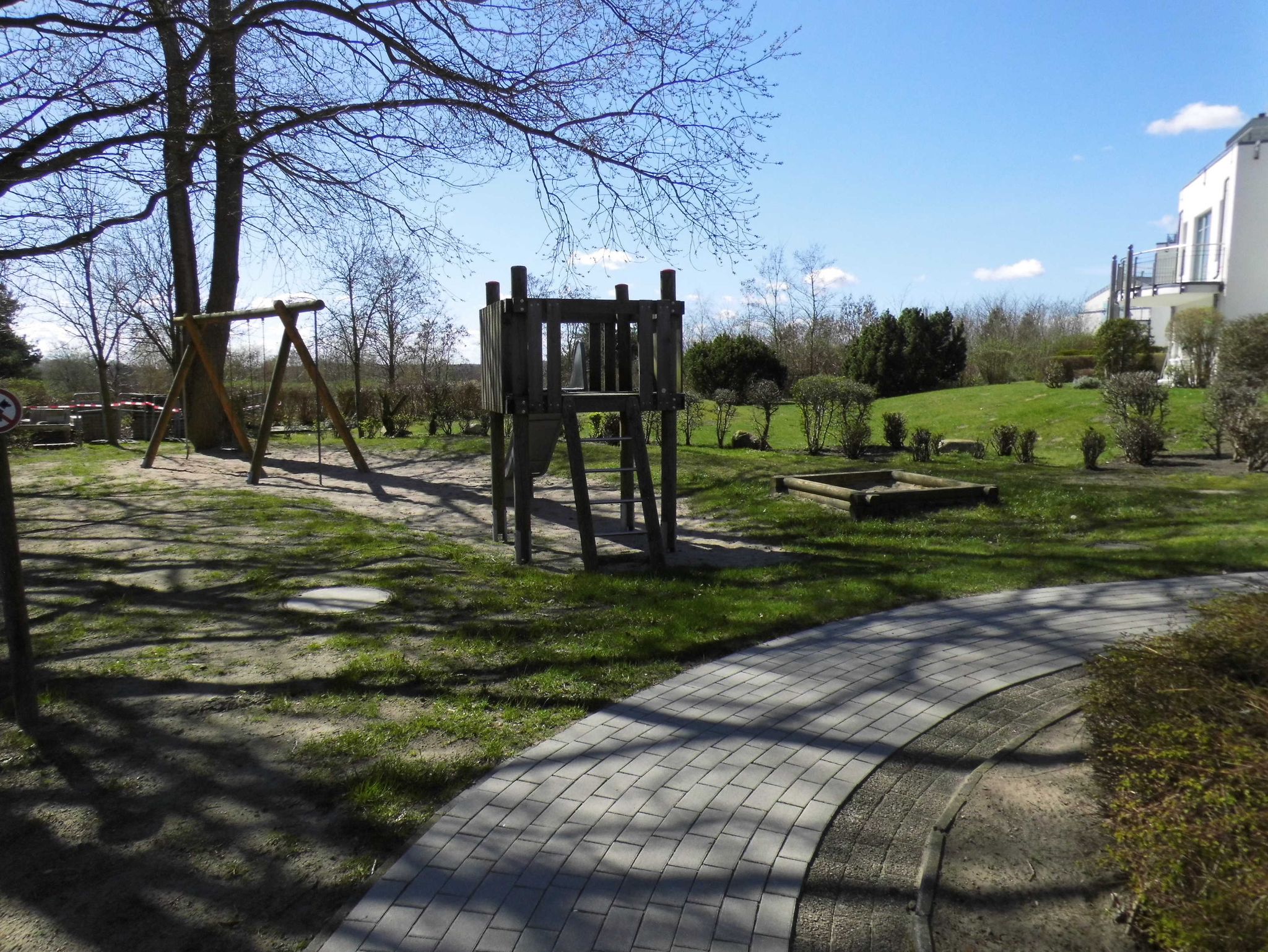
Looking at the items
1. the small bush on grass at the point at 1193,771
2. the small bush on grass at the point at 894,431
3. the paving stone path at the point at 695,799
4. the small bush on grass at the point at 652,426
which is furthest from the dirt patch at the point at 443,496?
the small bush on grass at the point at 894,431

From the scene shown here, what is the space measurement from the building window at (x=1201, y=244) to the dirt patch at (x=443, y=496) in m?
29.7

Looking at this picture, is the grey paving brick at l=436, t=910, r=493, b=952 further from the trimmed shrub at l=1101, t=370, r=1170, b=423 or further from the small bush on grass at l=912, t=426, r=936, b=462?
the trimmed shrub at l=1101, t=370, r=1170, b=423

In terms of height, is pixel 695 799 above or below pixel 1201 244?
below

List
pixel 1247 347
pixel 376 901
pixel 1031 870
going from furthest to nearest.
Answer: pixel 1247 347
pixel 1031 870
pixel 376 901

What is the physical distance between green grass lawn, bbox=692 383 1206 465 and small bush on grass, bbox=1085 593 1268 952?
12.1 meters

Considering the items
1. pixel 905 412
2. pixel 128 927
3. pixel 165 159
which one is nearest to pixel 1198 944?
pixel 128 927

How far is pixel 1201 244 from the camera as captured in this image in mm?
32125

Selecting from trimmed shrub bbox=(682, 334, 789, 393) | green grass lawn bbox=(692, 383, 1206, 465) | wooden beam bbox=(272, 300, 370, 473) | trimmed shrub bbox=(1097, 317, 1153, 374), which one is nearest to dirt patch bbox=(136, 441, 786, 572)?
wooden beam bbox=(272, 300, 370, 473)

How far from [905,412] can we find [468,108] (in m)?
19.6

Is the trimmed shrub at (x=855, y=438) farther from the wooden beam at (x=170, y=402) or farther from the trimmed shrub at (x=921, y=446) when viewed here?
the wooden beam at (x=170, y=402)

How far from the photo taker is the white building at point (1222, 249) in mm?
29844

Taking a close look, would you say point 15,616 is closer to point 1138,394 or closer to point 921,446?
point 921,446

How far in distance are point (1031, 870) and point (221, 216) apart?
15.5 meters

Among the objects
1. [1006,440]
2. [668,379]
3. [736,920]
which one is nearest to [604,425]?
[1006,440]
